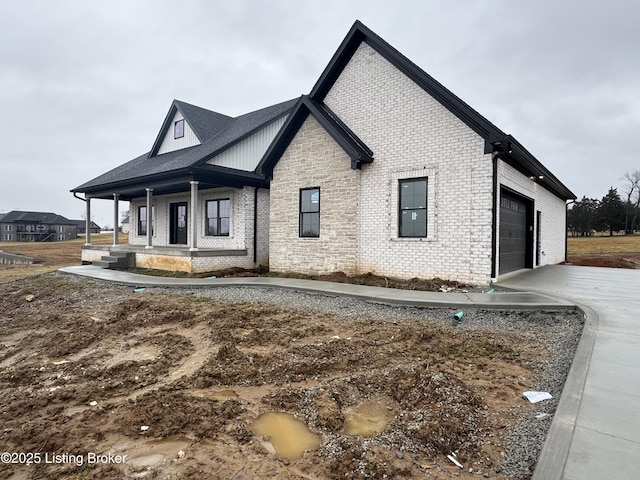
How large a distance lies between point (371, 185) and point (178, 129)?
1262 cm

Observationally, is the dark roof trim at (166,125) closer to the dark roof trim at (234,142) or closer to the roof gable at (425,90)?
the dark roof trim at (234,142)

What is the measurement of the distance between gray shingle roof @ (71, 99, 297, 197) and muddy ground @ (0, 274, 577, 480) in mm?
8778

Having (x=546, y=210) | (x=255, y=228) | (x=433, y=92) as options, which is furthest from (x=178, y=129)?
(x=546, y=210)

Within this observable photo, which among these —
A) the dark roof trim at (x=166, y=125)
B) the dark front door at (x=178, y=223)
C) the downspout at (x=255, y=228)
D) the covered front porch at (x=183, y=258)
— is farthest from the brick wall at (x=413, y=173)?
the dark roof trim at (x=166, y=125)

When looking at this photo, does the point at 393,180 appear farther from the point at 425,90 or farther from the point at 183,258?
the point at 183,258

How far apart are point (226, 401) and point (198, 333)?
276 centimetres

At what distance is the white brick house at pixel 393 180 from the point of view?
8.79m

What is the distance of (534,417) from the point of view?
279cm

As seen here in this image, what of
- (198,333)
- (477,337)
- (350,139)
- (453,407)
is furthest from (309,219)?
(453,407)

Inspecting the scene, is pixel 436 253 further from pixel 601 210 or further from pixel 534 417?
pixel 601 210

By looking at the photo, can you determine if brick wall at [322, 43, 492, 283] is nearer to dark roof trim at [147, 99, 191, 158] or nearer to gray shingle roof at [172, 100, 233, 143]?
gray shingle roof at [172, 100, 233, 143]

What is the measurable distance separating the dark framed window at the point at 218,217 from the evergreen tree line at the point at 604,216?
54073 mm

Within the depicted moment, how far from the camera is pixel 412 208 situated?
9.86 m

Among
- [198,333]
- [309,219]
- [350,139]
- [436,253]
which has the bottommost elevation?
[198,333]
